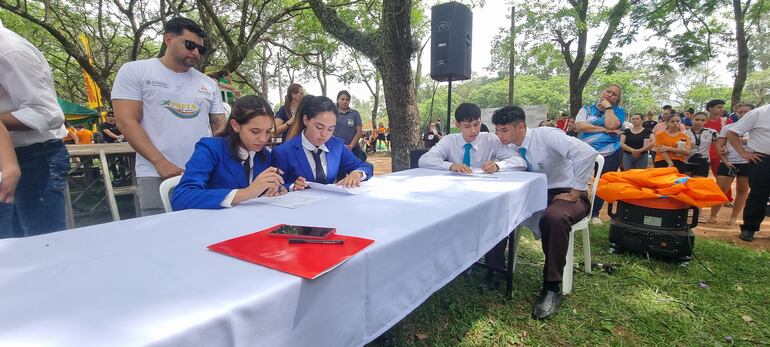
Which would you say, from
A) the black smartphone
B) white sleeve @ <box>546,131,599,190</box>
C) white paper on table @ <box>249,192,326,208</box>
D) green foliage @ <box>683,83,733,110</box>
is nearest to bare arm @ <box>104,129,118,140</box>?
white paper on table @ <box>249,192,326,208</box>

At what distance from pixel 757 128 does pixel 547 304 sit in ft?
11.3

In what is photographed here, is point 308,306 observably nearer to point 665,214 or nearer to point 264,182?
point 264,182

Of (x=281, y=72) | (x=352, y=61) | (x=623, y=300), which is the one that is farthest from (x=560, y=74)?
(x=623, y=300)

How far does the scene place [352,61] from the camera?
19.9 meters

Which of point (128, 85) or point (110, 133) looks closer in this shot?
point (128, 85)

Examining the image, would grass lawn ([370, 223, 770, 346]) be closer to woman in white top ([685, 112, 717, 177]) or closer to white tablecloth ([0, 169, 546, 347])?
white tablecloth ([0, 169, 546, 347])

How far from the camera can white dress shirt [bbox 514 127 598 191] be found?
248 cm

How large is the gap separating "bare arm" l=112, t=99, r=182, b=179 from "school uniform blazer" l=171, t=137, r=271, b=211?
1.58 feet

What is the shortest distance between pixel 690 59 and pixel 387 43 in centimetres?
858

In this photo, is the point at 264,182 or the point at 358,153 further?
the point at 358,153

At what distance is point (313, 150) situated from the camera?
226 cm

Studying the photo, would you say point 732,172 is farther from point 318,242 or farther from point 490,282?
point 318,242

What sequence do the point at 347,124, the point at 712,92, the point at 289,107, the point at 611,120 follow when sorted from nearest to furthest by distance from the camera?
the point at 611,120 → the point at 289,107 → the point at 347,124 → the point at 712,92

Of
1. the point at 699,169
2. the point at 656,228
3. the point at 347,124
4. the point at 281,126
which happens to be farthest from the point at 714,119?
the point at 281,126
